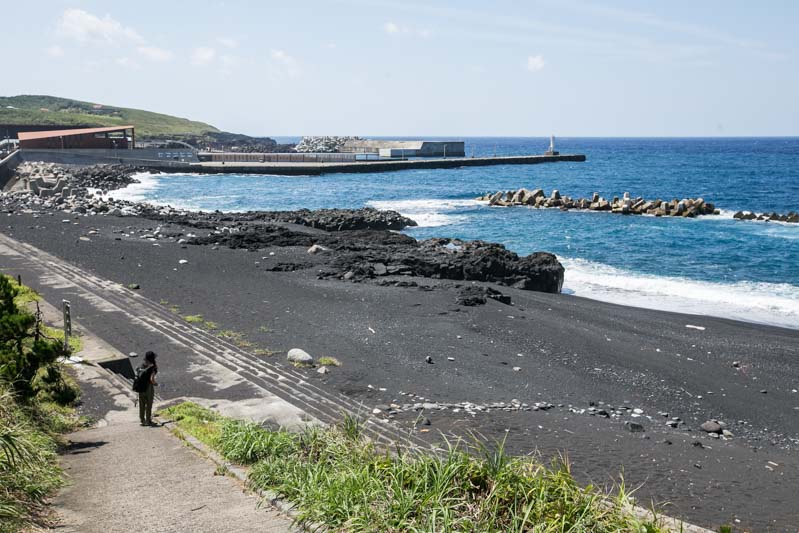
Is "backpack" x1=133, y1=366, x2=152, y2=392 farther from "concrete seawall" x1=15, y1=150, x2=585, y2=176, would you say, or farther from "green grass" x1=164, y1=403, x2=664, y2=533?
"concrete seawall" x1=15, y1=150, x2=585, y2=176

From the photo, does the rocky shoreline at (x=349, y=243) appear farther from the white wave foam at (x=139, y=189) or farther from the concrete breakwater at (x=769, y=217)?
the concrete breakwater at (x=769, y=217)

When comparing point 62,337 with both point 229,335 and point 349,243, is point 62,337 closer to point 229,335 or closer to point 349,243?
point 229,335

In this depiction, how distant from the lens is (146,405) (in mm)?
8617

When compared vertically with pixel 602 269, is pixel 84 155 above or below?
above

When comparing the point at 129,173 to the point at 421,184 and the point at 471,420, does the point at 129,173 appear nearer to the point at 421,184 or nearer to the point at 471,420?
the point at 421,184

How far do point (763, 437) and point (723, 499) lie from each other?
2864mm

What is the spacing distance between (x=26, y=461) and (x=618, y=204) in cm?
4570

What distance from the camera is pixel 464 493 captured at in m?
5.89

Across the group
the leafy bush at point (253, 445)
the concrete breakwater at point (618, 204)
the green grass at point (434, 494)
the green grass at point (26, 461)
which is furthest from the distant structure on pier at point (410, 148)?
the green grass at point (434, 494)

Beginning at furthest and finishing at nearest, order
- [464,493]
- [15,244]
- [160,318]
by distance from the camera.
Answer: [15,244] < [160,318] < [464,493]

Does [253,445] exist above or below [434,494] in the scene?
below

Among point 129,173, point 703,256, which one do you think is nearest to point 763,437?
point 703,256

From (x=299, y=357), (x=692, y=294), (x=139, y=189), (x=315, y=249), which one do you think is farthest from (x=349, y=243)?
(x=139, y=189)

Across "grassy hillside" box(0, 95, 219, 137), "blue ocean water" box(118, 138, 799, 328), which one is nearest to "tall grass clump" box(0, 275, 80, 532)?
"blue ocean water" box(118, 138, 799, 328)
